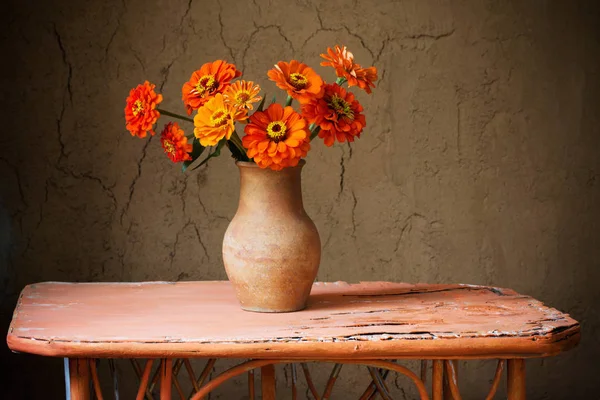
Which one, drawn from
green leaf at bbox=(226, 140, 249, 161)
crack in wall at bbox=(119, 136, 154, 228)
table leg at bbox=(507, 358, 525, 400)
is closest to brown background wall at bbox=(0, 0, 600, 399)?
A: crack in wall at bbox=(119, 136, 154, 228)

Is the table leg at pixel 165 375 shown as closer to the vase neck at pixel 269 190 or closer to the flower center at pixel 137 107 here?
the vase neck at pixel 269 190

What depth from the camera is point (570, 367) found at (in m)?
2.55

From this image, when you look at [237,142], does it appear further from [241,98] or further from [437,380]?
[437,380]

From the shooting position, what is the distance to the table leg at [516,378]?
1376mm

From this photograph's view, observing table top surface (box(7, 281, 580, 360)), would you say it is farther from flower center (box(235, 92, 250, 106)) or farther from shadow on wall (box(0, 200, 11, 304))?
shadow on wall (box(0, 200, 11, 304))

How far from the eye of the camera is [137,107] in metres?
1.45

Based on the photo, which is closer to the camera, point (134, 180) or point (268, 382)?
point (268, 382)

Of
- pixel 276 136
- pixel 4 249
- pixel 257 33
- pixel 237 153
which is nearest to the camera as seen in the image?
pixel 276 136

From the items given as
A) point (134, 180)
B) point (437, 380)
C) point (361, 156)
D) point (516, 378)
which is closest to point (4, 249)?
point (134, 180)

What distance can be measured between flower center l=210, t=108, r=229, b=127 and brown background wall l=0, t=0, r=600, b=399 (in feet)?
3.33

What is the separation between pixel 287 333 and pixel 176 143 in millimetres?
426

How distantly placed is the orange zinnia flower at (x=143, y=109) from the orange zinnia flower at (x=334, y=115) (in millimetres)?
284

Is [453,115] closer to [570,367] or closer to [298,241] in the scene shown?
[570,367]

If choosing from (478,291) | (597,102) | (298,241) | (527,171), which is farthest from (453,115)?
(298,241)
